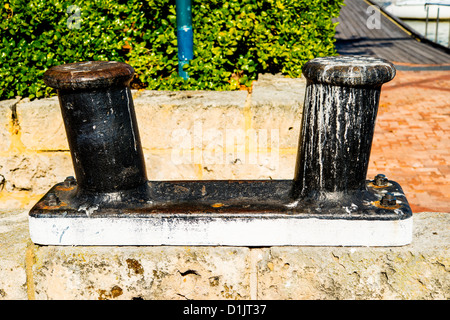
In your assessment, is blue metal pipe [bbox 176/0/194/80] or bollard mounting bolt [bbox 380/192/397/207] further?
blue metal pipe [bbox 176/0/194/80]

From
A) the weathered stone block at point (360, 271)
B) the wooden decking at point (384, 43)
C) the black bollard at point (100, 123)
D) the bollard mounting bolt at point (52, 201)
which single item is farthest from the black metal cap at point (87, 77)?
the wooden decking at point (384, 43)

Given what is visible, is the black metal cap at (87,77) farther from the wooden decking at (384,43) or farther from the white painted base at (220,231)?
the wooden decking at (384,43)

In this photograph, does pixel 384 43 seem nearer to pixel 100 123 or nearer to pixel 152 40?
pixel 152 40

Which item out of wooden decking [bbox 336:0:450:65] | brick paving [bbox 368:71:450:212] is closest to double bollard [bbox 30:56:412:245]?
brick paving [bbox 368:71:450:212]

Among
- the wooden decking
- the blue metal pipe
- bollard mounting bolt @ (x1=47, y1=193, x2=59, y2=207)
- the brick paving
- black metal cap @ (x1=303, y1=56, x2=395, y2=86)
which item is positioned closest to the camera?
black metal cap @ (x1=303, y1=56, x2=395, y2=86)

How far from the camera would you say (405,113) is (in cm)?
716

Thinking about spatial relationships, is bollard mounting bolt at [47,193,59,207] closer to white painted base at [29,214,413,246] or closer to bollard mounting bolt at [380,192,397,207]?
white painted base at [29,214,413,246]

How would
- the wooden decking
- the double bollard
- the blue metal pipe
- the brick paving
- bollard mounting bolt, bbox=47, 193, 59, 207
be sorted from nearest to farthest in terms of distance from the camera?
the double bollard < bollard mounting bolt, bbox=47, 193, 59, 207 < the blue metal pipe < the brick paving < the wooden decking

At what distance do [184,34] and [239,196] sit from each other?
69.6 inches

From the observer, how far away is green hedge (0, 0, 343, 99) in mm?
4234

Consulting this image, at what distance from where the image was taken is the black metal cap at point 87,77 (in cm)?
278

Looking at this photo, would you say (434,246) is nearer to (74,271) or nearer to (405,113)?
(74,271)
